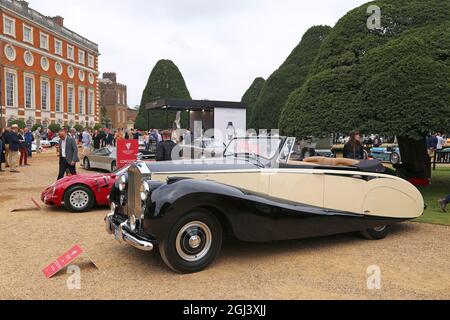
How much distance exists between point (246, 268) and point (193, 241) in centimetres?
75

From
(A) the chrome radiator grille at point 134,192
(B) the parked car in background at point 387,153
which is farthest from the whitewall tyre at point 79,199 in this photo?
(B) the parked car in background at point 387,153

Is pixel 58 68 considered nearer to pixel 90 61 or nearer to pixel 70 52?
pixel 70 52

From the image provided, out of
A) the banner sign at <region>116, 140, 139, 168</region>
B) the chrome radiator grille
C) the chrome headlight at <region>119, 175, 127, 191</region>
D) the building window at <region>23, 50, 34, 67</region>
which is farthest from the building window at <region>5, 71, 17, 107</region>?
the chrome radiator grille

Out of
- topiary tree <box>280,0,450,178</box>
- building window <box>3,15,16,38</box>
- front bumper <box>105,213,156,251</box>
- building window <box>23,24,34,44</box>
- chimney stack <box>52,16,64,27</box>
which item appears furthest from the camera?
chimney stack <box>52,16,64,27</box>

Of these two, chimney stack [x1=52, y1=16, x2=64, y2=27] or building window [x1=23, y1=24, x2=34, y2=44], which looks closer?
building window [x1=23, y1=24, x2=34, y2=44]

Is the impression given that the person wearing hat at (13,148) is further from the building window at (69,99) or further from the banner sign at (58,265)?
the building window at (69,99)

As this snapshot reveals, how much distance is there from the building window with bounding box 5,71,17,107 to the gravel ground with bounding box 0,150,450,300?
38514 millimetres

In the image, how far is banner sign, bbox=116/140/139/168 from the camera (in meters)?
13.1

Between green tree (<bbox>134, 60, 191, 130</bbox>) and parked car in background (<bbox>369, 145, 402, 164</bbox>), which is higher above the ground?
green tree (<bbox>134, 60, 191, 130</bbox>)

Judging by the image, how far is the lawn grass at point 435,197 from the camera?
7.10m

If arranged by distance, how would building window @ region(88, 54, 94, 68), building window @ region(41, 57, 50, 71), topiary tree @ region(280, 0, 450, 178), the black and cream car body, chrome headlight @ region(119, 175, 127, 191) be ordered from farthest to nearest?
building window @ region(88, 54, 94, 68)
building window @ region(41, 57, 50, 71)
topiary tree @ region(280, 0, 450, 178)
chrome headlight @ region(119, 175, 127, 191)
the black and cream car body

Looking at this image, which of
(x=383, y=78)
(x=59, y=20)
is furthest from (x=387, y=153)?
(x=59, y=20)

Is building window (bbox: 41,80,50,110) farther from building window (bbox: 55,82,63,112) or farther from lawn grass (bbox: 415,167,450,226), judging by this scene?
lawn grass (bbox: 415,167,450,226)
